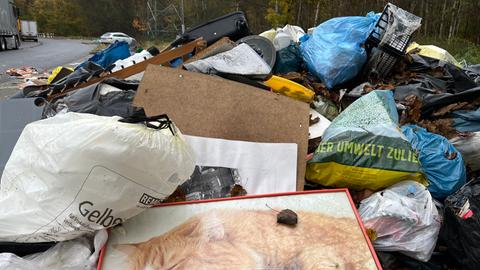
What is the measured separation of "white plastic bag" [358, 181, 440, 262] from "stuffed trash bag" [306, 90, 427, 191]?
0.12 meters

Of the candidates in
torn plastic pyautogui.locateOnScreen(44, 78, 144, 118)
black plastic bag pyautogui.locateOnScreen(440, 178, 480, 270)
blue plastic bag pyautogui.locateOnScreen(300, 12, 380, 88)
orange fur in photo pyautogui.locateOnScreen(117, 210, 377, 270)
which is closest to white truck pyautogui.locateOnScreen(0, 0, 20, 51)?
torn plastic pyautogui.locateOnScreen(44, 78, 144, 118)

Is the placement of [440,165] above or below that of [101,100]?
below

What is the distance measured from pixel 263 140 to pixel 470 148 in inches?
46.9

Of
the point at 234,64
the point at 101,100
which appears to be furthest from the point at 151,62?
the point at 101,100

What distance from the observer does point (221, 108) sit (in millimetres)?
2238

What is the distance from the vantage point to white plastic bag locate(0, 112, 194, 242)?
137 cm

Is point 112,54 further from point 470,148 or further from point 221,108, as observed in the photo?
point 470,148

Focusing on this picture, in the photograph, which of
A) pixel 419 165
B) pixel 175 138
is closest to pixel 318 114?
pixel 419 165

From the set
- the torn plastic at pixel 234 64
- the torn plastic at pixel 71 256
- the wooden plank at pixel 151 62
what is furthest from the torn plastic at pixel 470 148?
the wooden plank at pixel 151 62

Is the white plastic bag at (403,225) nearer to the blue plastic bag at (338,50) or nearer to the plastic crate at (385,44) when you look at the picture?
the blue plastic bag at (338,50)

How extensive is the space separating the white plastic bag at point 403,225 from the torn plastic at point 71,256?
111cm

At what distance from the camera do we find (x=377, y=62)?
130 inches

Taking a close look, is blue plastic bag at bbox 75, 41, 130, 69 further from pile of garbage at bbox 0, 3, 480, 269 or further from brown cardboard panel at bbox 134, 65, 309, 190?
brown cardboard panel at bbox 134, 65, 309, 190

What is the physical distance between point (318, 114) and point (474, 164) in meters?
0.94
